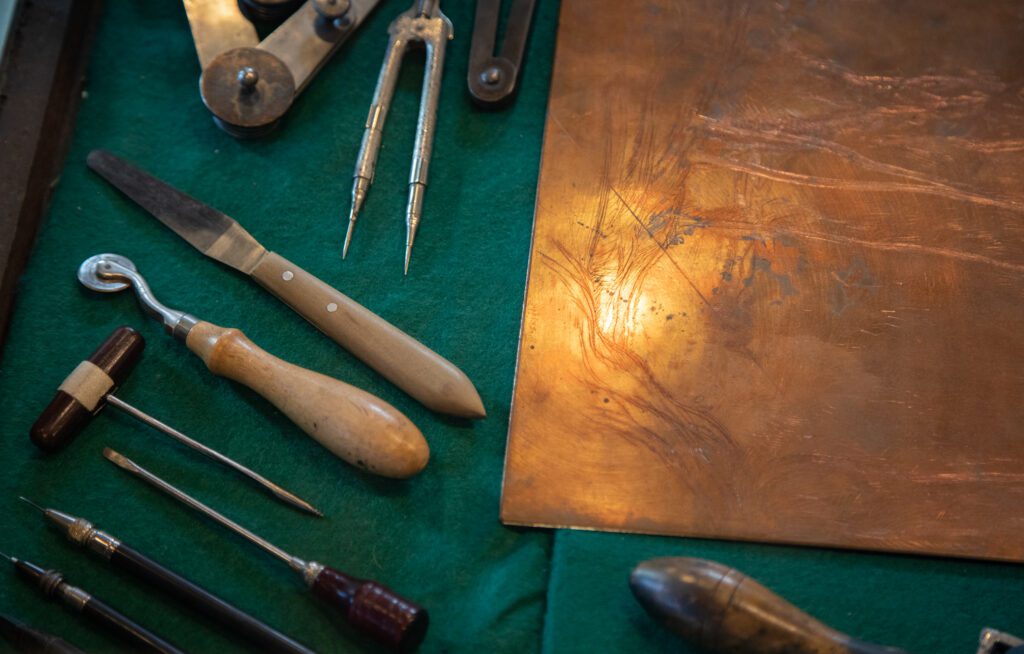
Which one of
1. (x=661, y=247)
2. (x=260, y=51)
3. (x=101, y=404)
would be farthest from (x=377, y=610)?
(x=260, y=51)

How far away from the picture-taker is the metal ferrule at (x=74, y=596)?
3.19 ft

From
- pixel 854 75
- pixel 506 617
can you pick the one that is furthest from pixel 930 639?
pixel 854 75

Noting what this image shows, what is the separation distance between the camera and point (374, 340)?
1083 mm

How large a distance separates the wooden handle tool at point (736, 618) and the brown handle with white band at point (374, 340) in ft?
1.01

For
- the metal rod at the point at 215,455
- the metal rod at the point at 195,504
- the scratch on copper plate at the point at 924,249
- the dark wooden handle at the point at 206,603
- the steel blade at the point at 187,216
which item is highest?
the scratch on copper plate at the point at 924,249

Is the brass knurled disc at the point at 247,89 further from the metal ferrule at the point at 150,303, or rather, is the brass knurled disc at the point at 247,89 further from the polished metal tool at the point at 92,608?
the polished metal tool at the point at 92,608

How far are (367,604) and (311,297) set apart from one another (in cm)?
38

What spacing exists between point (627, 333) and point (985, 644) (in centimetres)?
48

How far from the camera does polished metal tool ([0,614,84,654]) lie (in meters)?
0.93

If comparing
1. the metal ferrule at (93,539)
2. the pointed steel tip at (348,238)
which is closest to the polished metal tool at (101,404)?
the metal ferrule at (93,539)

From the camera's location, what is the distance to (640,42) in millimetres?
1285

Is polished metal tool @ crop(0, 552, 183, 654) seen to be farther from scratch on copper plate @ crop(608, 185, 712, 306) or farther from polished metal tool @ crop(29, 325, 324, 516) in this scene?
scratch on copper plate @ crop(608, 185, 712, 306)

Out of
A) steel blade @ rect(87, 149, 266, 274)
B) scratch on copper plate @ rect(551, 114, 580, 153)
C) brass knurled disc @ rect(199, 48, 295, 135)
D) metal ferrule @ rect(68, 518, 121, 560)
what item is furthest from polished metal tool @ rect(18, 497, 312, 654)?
scratch on copper plate @ rect(551, 114, 580, 153)

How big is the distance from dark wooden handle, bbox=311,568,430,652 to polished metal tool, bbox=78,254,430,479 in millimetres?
120
